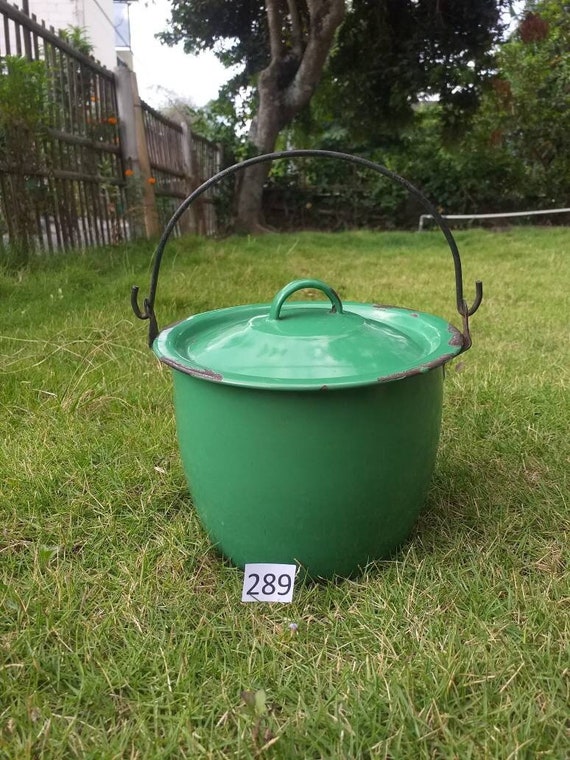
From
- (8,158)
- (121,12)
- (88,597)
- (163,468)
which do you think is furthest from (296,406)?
(121,12)

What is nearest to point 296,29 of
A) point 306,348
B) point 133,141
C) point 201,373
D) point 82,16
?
point 133,141

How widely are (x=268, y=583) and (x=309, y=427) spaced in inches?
14.6

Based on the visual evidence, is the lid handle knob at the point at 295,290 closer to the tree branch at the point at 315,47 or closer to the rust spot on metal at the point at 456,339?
the rust spot on metal at the point at 456,339

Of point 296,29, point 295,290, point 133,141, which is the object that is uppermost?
point 296,29

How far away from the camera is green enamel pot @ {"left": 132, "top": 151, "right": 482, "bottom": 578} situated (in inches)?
43.8

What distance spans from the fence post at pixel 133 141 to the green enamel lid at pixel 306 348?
4.07 m

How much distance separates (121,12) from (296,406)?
2102cm

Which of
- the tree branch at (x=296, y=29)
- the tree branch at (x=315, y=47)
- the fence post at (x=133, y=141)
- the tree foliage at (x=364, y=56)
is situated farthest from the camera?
the tree foliage at (x=364, y=56)

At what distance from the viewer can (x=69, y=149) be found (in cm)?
425

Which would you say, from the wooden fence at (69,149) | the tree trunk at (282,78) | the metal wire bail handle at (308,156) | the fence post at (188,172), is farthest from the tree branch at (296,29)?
the metal wire bail handle at (308,156)

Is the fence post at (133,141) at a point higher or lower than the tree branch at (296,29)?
lower

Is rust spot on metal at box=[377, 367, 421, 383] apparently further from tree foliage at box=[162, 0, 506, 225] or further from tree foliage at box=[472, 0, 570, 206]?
tree foliage at box=[472, 0, 570, 206]

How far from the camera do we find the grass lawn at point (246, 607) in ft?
3.18

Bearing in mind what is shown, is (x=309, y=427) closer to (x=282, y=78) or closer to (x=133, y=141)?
(x=133, y=141)
